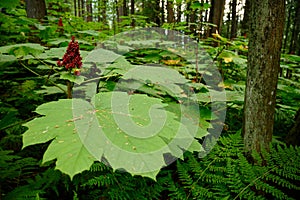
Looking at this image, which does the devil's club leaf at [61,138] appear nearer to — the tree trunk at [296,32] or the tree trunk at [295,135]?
the tree trunk at [295,135]

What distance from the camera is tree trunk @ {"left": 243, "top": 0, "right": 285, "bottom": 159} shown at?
151cm

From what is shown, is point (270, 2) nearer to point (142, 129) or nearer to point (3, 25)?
point (142, 129)

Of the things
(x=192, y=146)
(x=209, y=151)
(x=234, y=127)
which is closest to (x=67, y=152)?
(x=192, y=146)

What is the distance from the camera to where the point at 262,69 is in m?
1.59

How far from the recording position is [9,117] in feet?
4.47

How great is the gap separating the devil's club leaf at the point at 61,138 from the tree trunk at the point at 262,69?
1348mm

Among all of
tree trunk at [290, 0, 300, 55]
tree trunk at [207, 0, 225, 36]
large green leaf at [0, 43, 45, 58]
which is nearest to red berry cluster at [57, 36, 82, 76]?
large green leaf at [0, 43, 45, 58]

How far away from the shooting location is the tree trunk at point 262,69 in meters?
1.51

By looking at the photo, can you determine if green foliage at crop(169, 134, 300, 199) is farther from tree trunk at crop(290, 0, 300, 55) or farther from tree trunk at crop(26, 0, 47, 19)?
tree trunk at crop(290, 0, 300, 55)

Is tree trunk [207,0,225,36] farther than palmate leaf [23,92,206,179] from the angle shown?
Yes

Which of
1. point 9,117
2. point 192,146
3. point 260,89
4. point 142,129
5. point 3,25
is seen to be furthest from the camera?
point 3,25

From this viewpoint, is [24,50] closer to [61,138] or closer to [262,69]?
[61,138]

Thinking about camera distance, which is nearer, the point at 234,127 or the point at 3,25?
the point at 234,127

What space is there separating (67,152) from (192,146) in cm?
64
